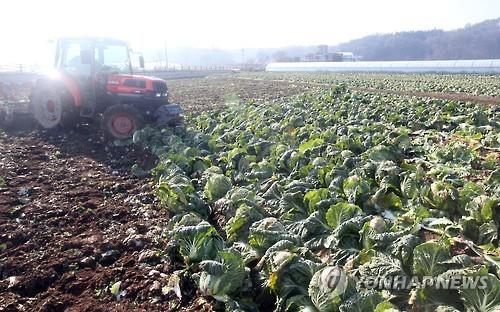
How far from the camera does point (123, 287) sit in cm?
433

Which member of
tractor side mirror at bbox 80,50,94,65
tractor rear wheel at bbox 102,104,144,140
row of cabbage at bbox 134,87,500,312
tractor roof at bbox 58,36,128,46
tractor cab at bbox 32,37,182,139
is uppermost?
tractor roof at bbox 58,36,128,46

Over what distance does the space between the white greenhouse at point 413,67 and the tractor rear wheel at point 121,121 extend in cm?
5398

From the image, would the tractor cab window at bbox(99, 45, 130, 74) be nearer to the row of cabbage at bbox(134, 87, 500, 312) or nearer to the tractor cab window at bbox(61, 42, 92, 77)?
the tractor cab window at bbox(61, 42, 92, 77)

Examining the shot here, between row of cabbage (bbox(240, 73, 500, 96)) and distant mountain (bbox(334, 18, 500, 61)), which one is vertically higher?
distant mountain (bbox(334, 18, 500, 61))

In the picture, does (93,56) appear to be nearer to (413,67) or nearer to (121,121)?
(121,121)

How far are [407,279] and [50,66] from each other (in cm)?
1200

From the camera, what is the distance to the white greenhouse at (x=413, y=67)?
177 feet

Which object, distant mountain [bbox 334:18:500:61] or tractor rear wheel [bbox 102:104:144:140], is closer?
tractor rear wheel [bbox 102:104:144:140]

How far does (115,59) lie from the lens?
1173cm

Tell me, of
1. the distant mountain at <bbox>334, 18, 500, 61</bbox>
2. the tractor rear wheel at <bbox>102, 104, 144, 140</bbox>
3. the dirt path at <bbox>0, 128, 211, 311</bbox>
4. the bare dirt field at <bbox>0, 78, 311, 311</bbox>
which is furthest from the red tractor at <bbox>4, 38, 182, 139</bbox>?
the distant mountain at <bbox>334, 18, 500, 61</bbox>

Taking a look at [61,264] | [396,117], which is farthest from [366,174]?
[396,117]

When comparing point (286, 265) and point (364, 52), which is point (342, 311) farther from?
point (364, 52)

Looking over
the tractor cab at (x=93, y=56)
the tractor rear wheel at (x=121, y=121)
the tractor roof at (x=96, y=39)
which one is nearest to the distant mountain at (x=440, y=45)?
the tractor cab at (x=93, y=56)

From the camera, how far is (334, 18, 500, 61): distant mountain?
13062 cm
